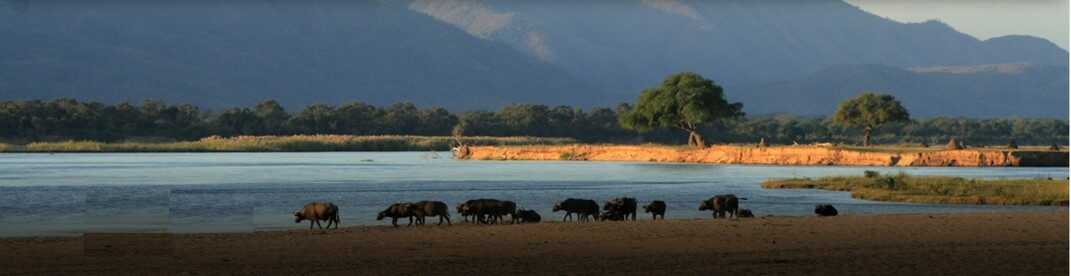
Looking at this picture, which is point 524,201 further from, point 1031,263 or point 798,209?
point 1031,263

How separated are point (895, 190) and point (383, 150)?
8134 centimetres

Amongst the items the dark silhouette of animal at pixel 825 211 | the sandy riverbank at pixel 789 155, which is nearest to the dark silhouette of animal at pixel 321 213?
the dark silhouette of animal at pixel 825 211

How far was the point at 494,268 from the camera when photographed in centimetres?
1889

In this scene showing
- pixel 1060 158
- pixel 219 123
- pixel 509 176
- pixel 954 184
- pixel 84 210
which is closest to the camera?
pixel 84 210

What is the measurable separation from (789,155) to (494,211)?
47.5m

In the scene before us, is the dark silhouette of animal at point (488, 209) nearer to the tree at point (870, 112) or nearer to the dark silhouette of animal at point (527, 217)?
the dark silhouette of animal at point (527, 217)

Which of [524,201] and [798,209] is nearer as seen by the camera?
[798,209]

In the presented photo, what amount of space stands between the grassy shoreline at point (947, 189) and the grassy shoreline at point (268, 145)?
228ft

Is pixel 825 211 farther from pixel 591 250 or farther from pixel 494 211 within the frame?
pixel 591 250

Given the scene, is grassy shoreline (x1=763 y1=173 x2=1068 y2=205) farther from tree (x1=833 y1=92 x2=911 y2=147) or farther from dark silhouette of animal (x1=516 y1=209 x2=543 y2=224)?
tree (x1=833 y1=92 x2=911 y2=147)

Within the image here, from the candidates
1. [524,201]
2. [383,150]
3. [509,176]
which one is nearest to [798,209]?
[524,201]

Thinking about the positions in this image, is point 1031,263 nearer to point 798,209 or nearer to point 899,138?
point 798,209

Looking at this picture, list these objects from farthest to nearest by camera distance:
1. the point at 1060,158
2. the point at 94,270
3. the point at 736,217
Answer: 1. the point at 1060,158
2. the point at 736,217
3. the point at 94,270

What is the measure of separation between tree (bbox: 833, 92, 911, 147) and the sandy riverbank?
36.2 ft
